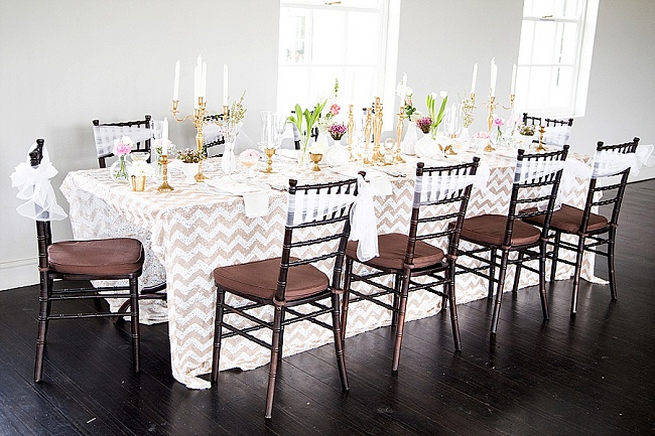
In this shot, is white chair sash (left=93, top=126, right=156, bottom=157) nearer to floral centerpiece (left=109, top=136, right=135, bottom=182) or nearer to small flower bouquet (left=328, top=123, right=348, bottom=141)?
floral centerpiece (left=109, top=136, right=135, bottom=182)

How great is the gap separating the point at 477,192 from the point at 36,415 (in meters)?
2.60

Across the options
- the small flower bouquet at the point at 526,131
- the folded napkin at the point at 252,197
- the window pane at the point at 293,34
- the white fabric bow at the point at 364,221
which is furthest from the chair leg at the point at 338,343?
the window pane at the point at 293,34

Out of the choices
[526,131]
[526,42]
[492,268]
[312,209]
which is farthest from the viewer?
[526,42]

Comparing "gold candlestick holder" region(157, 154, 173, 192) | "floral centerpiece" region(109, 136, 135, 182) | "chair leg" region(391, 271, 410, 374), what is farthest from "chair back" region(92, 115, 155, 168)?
"chair leg" region(391, 271, 410, 374)

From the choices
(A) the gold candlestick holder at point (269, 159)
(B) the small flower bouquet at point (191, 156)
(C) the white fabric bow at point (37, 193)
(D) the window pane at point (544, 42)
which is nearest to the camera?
(C) the white fabric bow at point (37, 193)

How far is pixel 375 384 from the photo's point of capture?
130 inches

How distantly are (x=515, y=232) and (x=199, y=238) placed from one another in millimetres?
1759

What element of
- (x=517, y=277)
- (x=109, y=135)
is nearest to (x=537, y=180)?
(x=517, y=277)

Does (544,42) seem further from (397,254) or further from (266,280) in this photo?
(266,280)

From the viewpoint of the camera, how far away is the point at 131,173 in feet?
10.8

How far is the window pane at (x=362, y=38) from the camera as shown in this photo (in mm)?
5816

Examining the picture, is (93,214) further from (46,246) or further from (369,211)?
(369,211)

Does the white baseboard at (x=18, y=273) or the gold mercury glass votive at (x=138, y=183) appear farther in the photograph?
the white baseboard at (x=18, y=273)

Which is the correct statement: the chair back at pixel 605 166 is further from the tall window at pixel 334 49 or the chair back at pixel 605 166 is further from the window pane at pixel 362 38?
the window pane at pixel 362 38
